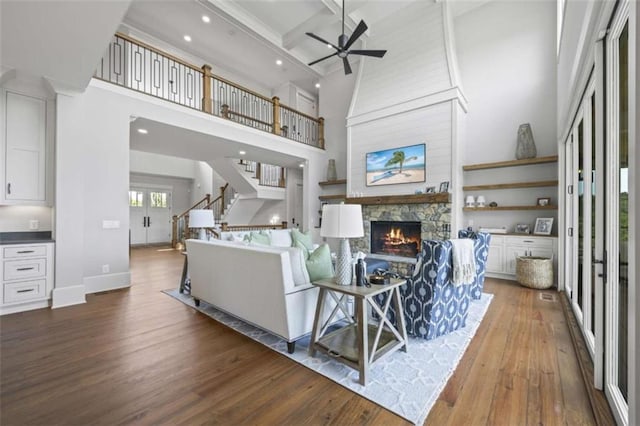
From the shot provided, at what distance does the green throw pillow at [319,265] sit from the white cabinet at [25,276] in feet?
11.3

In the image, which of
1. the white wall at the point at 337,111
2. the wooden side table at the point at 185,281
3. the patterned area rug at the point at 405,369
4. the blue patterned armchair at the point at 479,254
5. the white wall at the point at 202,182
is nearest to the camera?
the patterned area rug at the point at 405,369

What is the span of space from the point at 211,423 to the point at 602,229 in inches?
112

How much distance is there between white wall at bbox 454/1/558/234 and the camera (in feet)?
16.2

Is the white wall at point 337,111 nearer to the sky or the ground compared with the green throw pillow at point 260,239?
nearer to the sky

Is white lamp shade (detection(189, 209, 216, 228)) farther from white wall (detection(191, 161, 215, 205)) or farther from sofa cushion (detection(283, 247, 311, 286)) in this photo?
white wall (detection(191, 161, 215, 205))

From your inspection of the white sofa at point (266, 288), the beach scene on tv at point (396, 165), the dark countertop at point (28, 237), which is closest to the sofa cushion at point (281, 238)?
the white sofa at point (266, 288)

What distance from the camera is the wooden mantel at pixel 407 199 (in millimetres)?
5223

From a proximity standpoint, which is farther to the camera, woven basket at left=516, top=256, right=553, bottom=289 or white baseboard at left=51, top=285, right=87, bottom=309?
woven basket at left=516, top=256, right=553, bottom=289

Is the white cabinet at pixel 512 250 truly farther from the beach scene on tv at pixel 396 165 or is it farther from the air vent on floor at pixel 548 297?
the beach scene on tv at pixel 396 165

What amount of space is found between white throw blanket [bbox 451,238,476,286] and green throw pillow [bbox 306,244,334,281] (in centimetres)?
A: 117

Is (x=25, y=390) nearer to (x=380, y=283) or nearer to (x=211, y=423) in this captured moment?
(x=211, y=423)

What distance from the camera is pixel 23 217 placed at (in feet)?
12.3

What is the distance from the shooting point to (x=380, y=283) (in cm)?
225

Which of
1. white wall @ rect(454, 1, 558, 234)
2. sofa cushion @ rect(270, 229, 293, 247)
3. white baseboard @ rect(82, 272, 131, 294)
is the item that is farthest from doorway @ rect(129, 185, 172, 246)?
white wall @ rect(454, 1, 558, 234)
